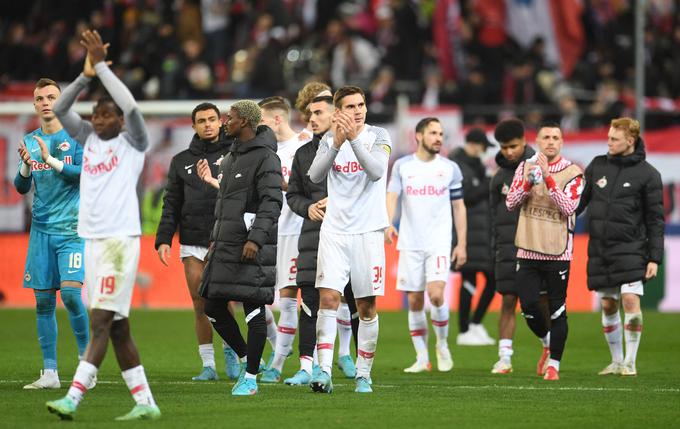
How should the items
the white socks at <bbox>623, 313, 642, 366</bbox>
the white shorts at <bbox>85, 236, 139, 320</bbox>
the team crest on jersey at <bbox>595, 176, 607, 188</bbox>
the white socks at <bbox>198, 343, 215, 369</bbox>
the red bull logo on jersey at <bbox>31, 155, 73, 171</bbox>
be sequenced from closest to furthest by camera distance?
the white shorts at <bbox>85, 236, 139, 320</bbox>
the red bull logo on jersey at <bbox>31, 155, 73, 171</bbox>
the white socks at <bbox>198, 343, 215, 369</bbox>
the white socks at <bbox>623, 313, 642, 366</bbox>
the team crest on jersey at <bbox>595, 176, 607, 188</bbox>

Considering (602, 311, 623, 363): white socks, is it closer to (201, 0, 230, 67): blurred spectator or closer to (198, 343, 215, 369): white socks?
(198, 343, 215, 369): white socks

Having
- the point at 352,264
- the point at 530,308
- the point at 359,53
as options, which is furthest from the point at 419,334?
the point at 359,53

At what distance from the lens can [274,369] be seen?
12672 mm

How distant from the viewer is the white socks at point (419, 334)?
14078mm

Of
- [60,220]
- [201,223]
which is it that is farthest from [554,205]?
[60,220]

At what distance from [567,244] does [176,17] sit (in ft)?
61.0

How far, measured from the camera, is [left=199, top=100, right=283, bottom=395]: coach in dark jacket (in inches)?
432

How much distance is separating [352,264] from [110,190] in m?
2.51

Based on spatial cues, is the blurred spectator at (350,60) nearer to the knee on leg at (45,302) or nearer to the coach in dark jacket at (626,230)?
the coach in dark jacket at (626,230)

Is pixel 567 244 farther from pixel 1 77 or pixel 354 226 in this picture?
pixel 1 77

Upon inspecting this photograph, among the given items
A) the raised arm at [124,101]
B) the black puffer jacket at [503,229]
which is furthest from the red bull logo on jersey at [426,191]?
the raised arm at [124,101]

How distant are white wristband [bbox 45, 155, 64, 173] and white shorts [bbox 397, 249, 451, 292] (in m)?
4.23

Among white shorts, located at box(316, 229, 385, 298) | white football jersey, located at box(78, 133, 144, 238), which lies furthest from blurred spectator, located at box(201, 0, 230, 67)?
white football jersey, located at box(78, 133, 144, 238)

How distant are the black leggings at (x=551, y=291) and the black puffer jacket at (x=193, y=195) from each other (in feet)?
10.1
